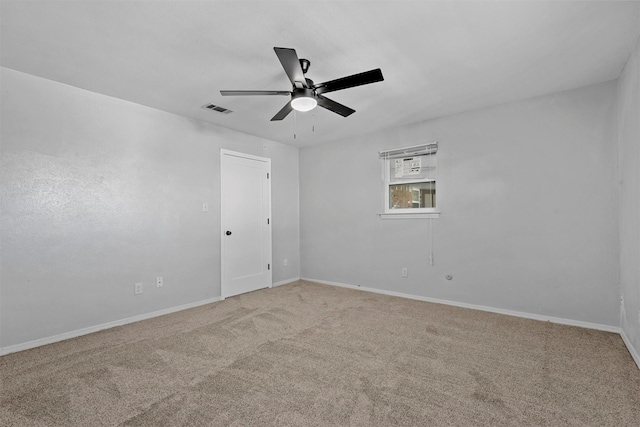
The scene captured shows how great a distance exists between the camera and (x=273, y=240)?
16.8 feet

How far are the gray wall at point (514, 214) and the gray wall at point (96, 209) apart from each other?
94.0 inches

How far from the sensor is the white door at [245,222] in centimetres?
439

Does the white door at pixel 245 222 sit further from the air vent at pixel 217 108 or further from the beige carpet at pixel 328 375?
the beige carpet at pixel 328 375

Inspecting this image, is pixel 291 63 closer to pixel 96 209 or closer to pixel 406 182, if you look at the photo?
pixel 96 209

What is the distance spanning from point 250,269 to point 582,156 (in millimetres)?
4323

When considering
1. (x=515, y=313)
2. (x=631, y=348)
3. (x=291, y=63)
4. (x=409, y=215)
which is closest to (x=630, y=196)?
(x=631, y=348)

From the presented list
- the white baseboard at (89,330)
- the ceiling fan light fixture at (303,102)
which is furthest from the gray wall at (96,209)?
the ceiling fan light fixture at (303,102)

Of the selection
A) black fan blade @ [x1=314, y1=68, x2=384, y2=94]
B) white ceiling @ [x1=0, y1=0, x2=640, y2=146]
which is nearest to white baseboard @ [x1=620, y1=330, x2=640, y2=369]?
white ceiling @ [x1=0, y1=0, x2=640, y2=146]

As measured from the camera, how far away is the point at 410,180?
14.5 feet

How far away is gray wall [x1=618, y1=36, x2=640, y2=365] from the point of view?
2.38m

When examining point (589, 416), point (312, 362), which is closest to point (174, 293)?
point (312, 362)

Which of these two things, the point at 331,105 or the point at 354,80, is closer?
the point at 354,80

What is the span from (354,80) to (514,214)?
8.36ft

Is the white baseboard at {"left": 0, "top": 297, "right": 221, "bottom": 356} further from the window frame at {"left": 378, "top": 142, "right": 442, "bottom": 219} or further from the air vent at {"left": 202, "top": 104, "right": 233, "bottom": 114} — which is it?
the window frame at {"left": 378, "top": 142, "right": 442, "bottom": 219}
